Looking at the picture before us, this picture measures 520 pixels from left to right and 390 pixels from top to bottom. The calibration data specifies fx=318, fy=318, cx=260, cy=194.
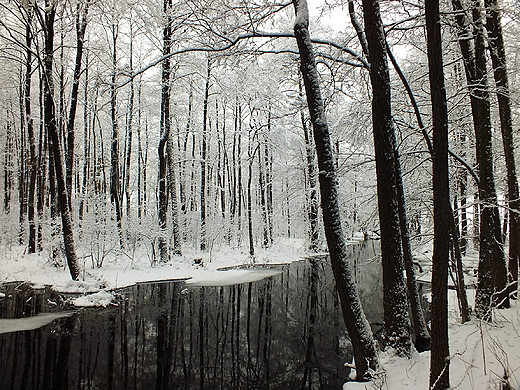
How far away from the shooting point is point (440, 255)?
11.0ft

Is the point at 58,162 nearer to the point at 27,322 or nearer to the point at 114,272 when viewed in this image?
the point at 114,272

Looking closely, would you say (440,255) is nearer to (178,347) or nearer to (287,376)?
(287,376)

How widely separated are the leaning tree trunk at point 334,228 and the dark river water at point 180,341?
844 mm

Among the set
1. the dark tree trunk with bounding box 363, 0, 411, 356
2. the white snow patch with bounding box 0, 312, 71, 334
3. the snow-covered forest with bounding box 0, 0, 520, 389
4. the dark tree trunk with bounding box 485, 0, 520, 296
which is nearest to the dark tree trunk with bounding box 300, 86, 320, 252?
the snow-covered forest with bounding box 0, 0, 520, 389

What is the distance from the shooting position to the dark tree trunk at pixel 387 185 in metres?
4.66

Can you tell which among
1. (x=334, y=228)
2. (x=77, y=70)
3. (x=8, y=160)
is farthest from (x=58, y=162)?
(x=8, y=160)

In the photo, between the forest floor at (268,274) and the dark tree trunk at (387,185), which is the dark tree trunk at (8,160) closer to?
the forest floor at (268,274)

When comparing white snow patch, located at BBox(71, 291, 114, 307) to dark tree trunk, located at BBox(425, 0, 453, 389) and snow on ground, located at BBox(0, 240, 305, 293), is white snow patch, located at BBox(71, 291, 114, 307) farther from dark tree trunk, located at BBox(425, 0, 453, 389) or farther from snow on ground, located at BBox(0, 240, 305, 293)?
dark tree trunk, located at BBox(425, 0, 453, 389)

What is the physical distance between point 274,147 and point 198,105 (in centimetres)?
573

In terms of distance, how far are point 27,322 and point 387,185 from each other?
321 inches

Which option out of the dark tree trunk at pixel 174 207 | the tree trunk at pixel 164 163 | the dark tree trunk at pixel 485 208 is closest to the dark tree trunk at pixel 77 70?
the tree trunk at pixel 164 163

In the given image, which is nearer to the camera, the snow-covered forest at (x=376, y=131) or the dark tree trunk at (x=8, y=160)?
the snow-covered forest at (x=376, y=131)

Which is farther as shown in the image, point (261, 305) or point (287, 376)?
point (261, 305)

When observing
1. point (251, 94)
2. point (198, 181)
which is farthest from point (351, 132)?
point (198, 181)
